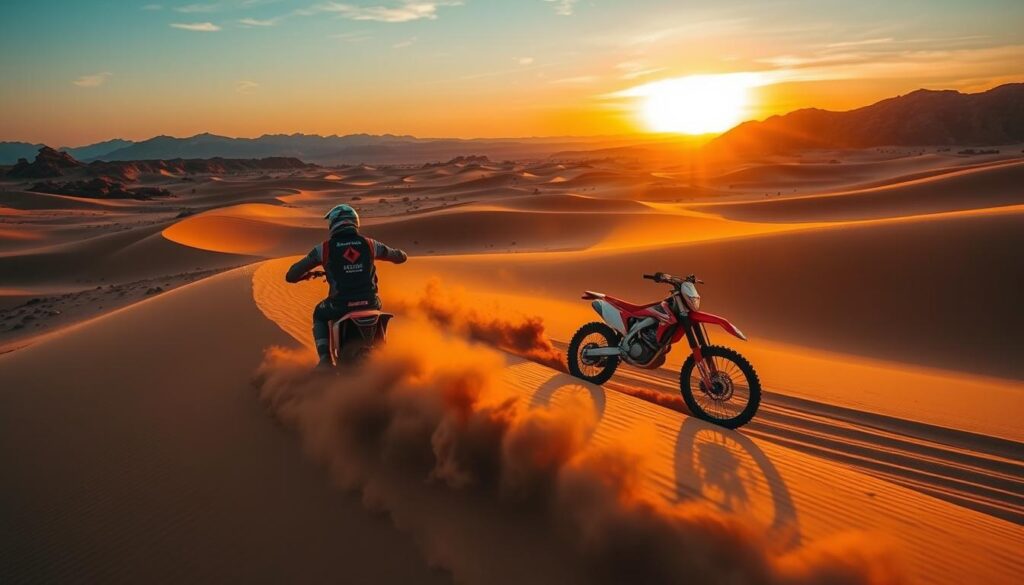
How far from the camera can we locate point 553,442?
3945mm

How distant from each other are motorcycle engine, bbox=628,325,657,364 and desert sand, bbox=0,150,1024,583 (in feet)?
1.48

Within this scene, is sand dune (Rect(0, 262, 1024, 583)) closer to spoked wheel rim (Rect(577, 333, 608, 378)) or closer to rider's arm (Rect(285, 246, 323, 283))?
spoked wheel rim (Rect(577, 333, 608, 378))

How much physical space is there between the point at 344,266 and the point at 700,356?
3472 millimetres

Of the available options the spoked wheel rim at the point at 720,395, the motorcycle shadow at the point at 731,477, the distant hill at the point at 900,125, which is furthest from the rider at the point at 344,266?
the distant hill at the point at 900,125

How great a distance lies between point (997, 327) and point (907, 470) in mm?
6141

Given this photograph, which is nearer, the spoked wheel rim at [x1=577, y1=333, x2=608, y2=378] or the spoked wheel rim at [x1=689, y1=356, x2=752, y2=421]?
the spoked wheel rim at [x1=689, y1=356, x2=752, y2=421]

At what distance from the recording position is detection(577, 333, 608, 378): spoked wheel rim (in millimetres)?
6641

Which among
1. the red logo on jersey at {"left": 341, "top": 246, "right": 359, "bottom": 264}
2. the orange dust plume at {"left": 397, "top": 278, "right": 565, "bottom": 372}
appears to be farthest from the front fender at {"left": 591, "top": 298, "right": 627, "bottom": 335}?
the red logo on jersey at {"left": 341, "top": 246, "right": 359, "bottom": 264}

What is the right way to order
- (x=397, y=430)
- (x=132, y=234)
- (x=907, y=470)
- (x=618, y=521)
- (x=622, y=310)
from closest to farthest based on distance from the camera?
1. (x=618, y=521)
2. (x=397, y=430)
3. (x=907, y=470)
4. (x=622, y=310)
5. (x=132, y=234)

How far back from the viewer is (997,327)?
9.44m

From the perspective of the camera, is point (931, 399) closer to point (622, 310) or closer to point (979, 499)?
point (979, 499)

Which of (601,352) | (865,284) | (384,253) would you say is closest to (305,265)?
(384,253)

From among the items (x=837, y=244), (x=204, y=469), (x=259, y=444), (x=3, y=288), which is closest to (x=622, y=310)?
(x=259, y=444)

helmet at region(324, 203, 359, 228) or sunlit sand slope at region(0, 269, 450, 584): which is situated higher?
helmet at region(324, 203, 359, 228)
